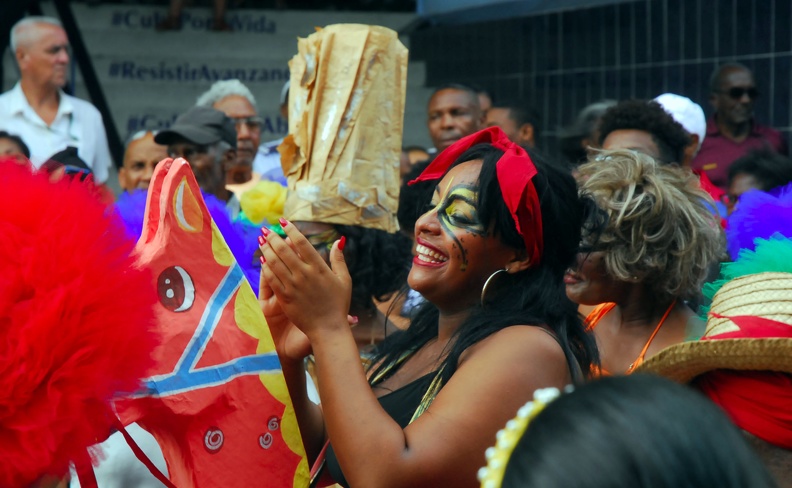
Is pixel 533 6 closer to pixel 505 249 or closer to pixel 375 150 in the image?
pixel 375 150

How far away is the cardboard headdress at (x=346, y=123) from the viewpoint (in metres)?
3.32

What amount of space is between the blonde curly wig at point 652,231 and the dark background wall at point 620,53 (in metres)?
4.15

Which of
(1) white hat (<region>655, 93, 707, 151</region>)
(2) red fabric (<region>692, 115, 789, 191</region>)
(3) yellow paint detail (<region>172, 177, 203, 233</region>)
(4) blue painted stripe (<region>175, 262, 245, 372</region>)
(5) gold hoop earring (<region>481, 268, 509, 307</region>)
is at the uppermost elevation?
(3) yellow paint detail (<region>172, 177, 203, 233</region>)

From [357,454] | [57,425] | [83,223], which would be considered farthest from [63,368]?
[357,454]

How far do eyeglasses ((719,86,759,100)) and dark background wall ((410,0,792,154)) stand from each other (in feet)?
2.04

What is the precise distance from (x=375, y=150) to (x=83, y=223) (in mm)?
1769

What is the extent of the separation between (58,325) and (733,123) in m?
5.45

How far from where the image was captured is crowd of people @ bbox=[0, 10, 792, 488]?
41.3 inches

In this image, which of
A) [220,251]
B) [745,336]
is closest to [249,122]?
[220,251]

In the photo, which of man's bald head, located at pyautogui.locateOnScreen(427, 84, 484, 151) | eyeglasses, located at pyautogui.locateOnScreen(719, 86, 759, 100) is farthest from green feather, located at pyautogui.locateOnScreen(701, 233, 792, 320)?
eyeglasses, located at pyautogui.locateOnScreen(719, 86, 759, 100)

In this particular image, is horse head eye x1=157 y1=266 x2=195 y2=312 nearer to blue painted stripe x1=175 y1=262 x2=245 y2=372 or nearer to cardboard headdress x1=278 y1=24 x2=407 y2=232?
blue painted stripe x1=175 y1=262 x2=245 y2=372

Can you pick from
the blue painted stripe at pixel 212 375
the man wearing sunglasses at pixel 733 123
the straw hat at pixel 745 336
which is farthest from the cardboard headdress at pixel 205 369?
the man wearing sunglasses at pixel 733 123

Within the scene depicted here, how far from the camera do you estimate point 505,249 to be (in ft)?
7.85

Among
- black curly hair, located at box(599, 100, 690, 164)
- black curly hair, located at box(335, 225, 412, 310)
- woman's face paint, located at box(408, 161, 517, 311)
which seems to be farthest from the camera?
black curly hair, located at box(599, 100, 690, 164)
